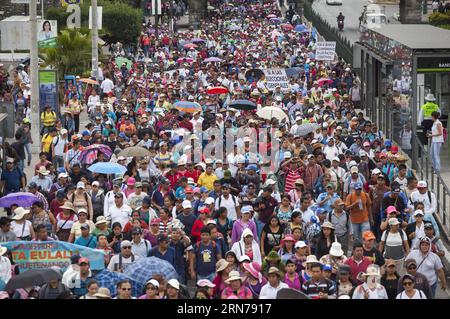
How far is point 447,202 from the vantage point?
84.3ft

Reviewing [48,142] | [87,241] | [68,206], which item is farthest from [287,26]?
[87,241]

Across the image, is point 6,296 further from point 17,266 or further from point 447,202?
point 447,202

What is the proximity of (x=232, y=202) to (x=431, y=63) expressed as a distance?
908cm

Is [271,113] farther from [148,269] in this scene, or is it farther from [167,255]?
[148,269]

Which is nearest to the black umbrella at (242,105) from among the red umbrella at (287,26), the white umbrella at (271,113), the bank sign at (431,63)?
the white umbrella at (271,113)

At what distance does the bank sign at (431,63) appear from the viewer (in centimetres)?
2970

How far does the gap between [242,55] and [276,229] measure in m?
37.2

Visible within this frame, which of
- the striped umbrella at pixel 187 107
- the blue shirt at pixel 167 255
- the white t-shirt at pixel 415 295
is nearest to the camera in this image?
the white t-shirt at pixel 415 295

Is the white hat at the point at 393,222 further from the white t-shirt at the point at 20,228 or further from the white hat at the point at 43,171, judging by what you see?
the white hat at the point at 43,171

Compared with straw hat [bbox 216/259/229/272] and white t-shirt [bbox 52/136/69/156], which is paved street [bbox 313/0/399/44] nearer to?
white t-shirt [bbox 52/136/69/156]

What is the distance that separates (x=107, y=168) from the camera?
2434cm

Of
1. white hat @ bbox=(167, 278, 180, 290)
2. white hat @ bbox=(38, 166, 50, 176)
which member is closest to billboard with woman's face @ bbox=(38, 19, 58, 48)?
white hat @ bbox=(38, 166, 50, 176)

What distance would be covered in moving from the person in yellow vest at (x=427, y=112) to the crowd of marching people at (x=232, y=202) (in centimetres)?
124
